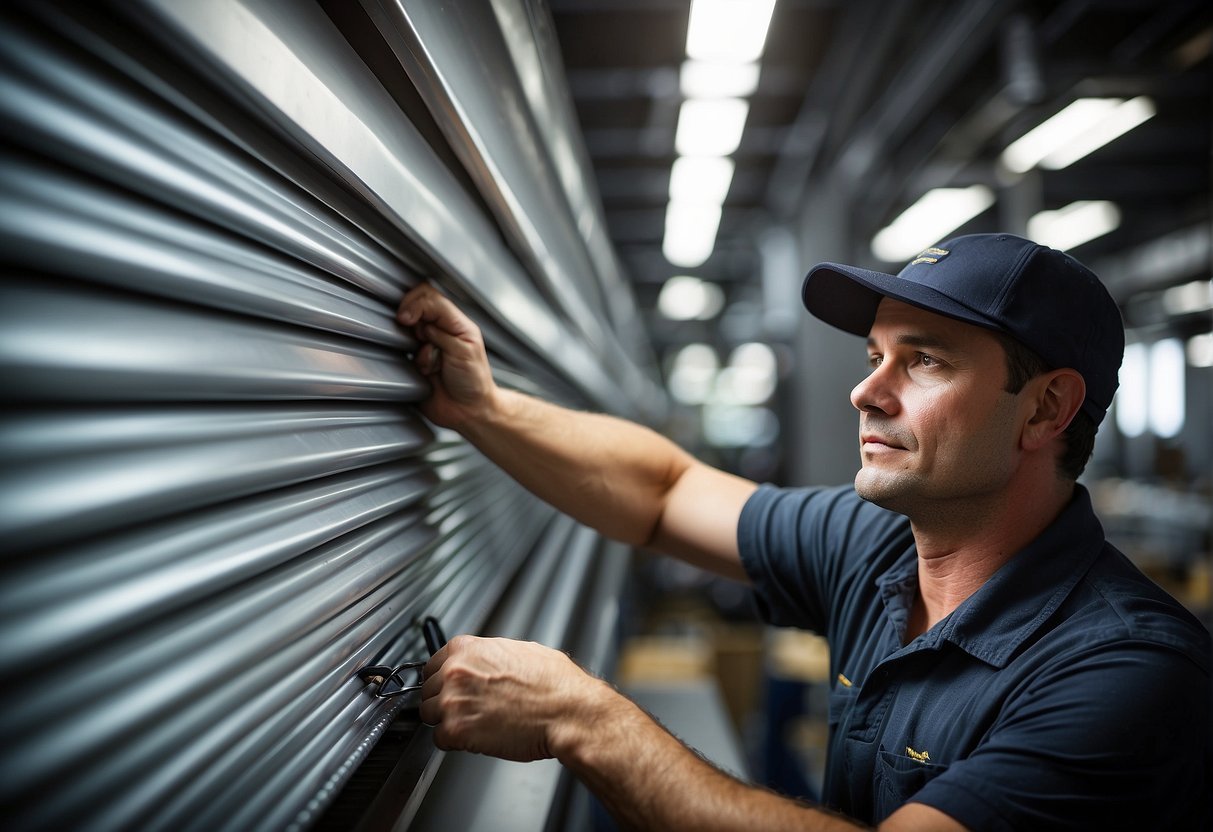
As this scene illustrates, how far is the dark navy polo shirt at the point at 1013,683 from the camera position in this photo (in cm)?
108

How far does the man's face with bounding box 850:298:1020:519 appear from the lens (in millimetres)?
1447

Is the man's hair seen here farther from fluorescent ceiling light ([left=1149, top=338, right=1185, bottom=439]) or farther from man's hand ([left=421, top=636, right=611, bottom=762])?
fluorescent ceiling light ([left=1149, top=338, right=1185, bottom=439])

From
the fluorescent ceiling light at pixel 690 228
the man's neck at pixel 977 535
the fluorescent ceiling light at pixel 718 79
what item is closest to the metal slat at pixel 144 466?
the man's neck at pixel 977 535

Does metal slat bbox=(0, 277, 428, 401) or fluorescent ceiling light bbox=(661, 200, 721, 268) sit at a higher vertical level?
fluorescent ceiling light bbox=(661, 200, 721, 268)

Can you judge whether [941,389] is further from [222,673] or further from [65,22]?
[65,22]

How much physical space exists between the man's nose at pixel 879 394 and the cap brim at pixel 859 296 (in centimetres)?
15

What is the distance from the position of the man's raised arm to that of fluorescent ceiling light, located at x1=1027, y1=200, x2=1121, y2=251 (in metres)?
7.57

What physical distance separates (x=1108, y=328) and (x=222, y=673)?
5.12 ft

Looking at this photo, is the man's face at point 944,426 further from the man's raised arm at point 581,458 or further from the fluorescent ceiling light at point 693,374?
the fluorescent ceiling light at point 693,374

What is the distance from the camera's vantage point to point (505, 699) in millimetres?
1053

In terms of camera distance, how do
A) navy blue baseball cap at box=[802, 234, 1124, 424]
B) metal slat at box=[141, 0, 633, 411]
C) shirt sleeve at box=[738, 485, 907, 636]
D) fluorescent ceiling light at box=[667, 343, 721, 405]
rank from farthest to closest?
fluorescent ceiling light at box=[667, 343, 721, 405], shirt sleeve at box=[738, 485, 907, 636], navy blue baseball cap at box=[802, 234, 1124, 424], metal slat at box=[141, 0, 633, 411]

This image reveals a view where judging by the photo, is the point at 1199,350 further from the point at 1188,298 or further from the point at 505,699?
the point at 505,699

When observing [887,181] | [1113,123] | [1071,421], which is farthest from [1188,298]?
[1071,421]

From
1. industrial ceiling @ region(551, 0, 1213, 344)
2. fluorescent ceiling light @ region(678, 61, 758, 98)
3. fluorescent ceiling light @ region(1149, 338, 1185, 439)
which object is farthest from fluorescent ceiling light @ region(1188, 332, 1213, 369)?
fluorescent ceiling light @ region(678, 61, 758, 98)
